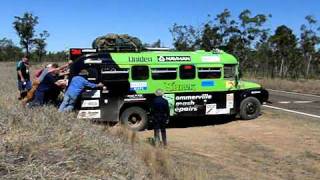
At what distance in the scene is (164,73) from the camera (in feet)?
56.3

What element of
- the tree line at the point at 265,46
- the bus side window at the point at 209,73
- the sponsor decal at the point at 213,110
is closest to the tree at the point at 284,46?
the tree line at the point at 265,46

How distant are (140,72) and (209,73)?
241cm

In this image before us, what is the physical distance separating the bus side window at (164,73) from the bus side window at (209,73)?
92 cm

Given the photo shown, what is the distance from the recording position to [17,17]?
64.1 meters

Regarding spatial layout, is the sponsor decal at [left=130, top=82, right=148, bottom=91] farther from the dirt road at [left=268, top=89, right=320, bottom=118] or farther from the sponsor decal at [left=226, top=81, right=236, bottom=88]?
the dirt road at [left=268, top=89, right=320, bottom=118]

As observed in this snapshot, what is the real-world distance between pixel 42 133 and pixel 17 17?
6000cm

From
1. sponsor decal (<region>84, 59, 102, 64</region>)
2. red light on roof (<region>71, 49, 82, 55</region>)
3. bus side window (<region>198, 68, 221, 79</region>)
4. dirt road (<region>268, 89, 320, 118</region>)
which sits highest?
red light on roof (<region>71, 49, 82, 55</region>)

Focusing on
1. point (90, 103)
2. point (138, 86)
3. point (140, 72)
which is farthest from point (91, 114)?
point (140, 72)

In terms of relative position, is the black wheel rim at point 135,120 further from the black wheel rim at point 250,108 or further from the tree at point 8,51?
the tree at point 8,51

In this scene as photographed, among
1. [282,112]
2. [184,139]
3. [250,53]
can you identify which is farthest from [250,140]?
[250,53]

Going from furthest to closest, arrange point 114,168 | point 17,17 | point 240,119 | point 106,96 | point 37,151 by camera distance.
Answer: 1. point 17,17
2. point 240,119
3. point 106,96
4. point 114,168
5. point 37,151

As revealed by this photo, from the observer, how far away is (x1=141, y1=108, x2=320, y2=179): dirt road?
1159 cm

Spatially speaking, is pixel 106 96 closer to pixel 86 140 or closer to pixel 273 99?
pixel 86 140

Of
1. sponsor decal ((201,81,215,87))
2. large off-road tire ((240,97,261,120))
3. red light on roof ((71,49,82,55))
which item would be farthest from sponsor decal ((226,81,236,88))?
red light on roof ((71,49,82,55))
